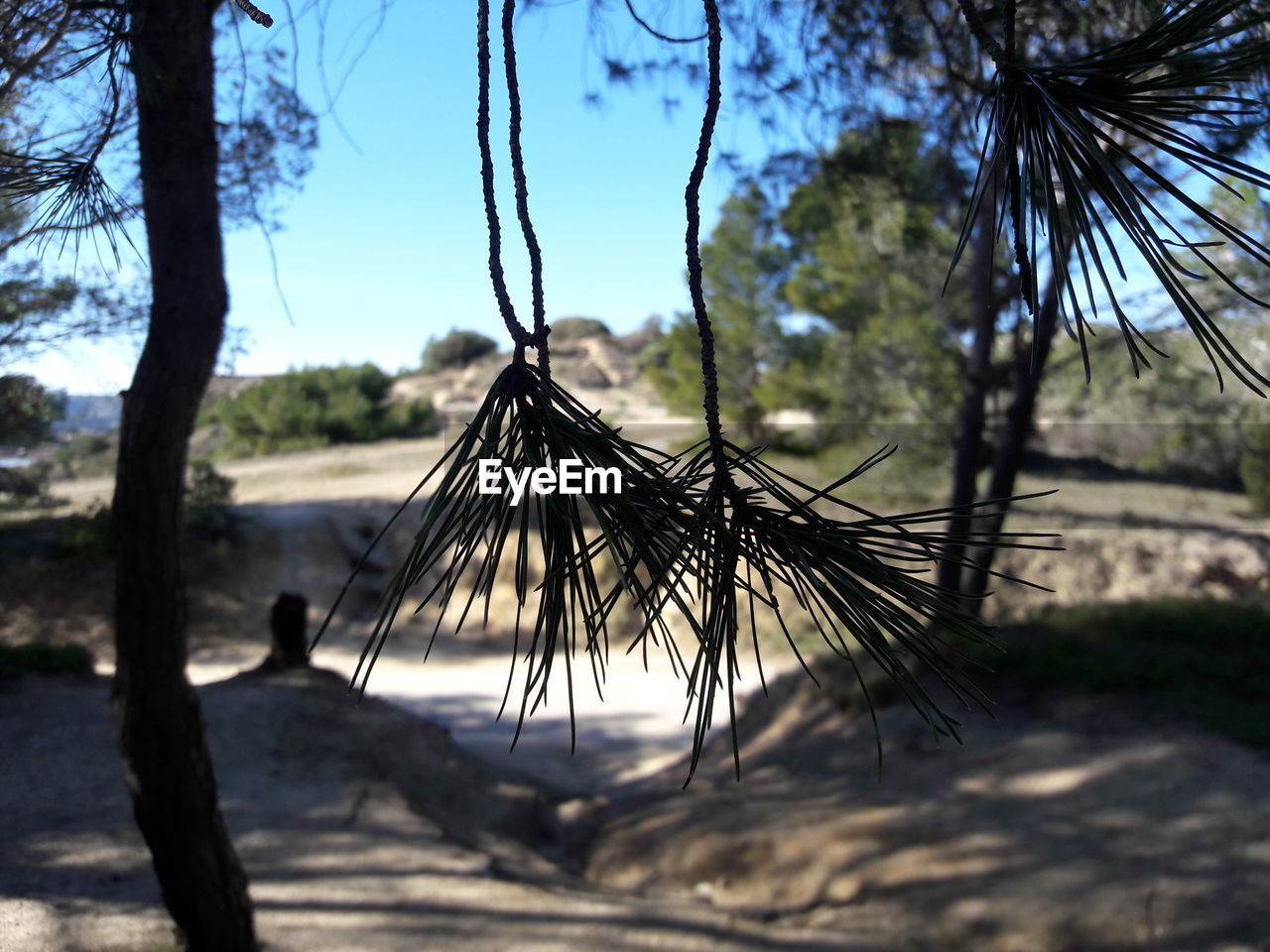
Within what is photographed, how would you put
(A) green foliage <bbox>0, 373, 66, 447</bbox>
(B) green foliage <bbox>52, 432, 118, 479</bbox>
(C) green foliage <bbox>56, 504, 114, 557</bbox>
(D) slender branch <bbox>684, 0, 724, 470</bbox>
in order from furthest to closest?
(B) green foliage <bbox>52, 432, 118, 479</bbox> < (C) green foliage <bbox>56, 504, 114, 557</bbox> < (A) green foliage <bbox>0, 373, 66, 447</bbox> < (D) slender branch <bbox>684, 0, 724, 470</bbox>

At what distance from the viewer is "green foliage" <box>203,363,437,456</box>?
21.4 meters

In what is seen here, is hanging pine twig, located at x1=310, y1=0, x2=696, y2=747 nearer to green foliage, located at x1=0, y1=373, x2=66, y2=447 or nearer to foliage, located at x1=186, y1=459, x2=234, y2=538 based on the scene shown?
green foliage, located at x1=0, y1=373, x2=66, y2=447

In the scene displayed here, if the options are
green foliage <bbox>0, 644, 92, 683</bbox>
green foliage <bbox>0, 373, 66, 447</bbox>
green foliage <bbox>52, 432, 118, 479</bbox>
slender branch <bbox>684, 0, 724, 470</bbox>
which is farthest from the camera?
green foliage <bbox>52, 432, 118, 479</bbox>

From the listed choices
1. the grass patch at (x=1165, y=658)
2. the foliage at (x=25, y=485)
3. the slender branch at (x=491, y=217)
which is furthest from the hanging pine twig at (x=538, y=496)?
the foliage at (x=25, y=485)

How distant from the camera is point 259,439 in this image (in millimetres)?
21578

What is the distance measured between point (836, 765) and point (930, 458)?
24.2 feet

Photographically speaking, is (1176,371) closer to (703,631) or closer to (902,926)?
(902,926)

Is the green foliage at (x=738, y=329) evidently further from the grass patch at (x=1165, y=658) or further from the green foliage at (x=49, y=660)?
the green foliage at (x=49, y=660)

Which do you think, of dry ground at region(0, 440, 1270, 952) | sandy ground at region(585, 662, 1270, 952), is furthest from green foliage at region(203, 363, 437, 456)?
sandy ground at region(585, 662, 1270, 952)

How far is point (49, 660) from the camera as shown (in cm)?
597

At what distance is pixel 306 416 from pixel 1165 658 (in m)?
19.0

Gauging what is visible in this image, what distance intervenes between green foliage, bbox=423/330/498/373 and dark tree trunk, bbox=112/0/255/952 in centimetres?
3005

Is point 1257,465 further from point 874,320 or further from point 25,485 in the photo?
point 25,485

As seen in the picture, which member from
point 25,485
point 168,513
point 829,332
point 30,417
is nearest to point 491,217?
point 168,513
